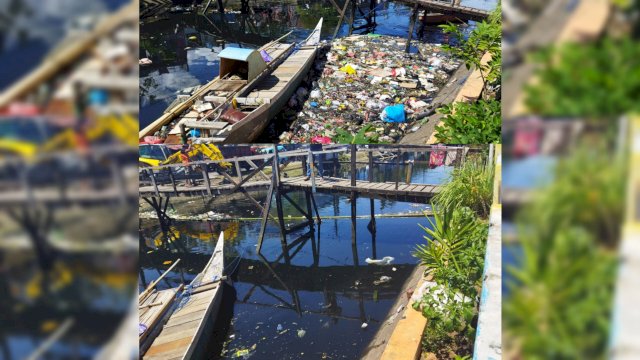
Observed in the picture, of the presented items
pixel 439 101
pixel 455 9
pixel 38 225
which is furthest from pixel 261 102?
pixel 38 225

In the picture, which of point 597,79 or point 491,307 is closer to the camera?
point 597,79

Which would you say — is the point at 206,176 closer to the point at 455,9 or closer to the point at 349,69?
the point at 349,69

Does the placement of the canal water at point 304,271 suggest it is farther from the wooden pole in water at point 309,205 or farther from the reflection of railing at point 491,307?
the reflection of railing at point 491,307

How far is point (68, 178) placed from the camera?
58 centimetres

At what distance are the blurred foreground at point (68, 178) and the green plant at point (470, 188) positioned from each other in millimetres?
1586

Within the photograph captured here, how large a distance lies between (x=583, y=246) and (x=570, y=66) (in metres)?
0.15

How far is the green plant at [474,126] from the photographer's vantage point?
8.26 feet

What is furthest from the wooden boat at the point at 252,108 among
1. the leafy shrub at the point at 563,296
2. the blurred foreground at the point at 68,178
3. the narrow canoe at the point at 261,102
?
the leafy shrub at the point at 563,296

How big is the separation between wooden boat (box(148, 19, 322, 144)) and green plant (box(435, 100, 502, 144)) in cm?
458

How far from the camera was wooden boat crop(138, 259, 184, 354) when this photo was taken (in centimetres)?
210

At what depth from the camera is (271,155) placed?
98.2 inches

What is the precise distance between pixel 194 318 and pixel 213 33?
14686 mm

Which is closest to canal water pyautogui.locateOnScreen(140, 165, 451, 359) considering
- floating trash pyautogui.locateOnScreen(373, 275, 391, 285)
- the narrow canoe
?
floating trash pyautogui.locateOnScreen(373, 275, 391, 285)

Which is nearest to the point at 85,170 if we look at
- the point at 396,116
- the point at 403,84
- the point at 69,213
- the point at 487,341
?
the point at 69,213
